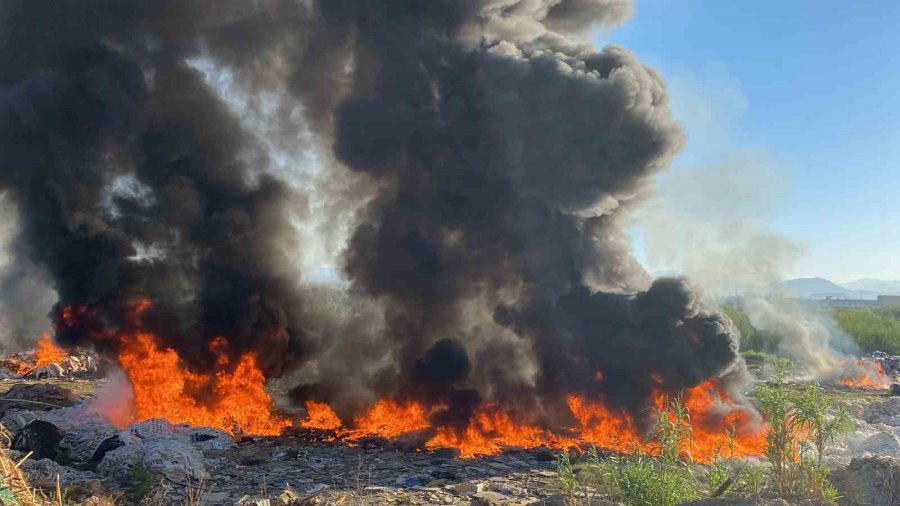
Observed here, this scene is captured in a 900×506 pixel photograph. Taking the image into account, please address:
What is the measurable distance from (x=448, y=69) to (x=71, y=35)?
13862 mm

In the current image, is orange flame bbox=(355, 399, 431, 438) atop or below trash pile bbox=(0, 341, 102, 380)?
below

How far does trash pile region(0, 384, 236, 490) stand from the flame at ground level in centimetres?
492

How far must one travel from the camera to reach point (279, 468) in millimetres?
14969

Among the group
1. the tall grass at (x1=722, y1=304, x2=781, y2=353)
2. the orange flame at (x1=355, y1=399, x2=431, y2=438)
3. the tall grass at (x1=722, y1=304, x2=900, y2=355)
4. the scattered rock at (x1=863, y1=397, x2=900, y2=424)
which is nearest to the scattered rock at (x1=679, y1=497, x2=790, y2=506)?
the orange flame at (x1=355, y1=399, x2=431, y2=438)

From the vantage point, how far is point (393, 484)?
13625 mm

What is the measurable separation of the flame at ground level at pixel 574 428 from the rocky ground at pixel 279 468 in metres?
1.24

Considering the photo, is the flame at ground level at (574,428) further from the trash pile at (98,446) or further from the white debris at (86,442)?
the white debris at (86,442)

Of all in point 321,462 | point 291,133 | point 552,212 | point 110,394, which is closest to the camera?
point 321,462

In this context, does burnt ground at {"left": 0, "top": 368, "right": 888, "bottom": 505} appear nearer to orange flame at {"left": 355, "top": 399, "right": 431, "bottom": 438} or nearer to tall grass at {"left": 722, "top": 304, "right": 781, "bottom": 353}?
orange flame at {"left": 355, "top": 399, "right": 431, "bottom": 438}

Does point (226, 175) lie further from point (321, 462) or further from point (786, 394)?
point (786, 394)

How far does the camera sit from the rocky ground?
11.2 meters

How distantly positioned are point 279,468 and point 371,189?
12584mm

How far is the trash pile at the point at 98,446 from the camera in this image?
1324 cm

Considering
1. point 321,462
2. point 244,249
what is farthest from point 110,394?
point 321,462
